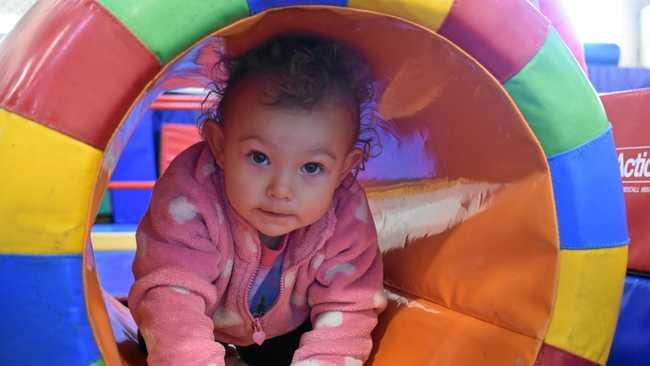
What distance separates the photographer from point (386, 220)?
4.26 feet

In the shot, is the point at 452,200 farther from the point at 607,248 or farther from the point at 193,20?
the point at 193,20

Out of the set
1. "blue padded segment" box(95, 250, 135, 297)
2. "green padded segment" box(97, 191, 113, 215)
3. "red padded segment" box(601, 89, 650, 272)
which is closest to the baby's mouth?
"red padded segment" box(601, 89, 650, 272)

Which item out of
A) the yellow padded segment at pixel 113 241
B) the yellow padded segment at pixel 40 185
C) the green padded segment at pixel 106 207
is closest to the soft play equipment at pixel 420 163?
the yellow padded segment at pixel 40 185

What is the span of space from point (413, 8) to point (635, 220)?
1.99 feet

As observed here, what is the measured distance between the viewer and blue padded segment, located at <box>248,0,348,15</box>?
71 cm

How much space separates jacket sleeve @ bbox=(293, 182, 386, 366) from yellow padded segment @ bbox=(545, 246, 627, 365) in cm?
26

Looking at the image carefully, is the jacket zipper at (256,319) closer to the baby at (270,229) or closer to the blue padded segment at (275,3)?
the baby at (270,229)

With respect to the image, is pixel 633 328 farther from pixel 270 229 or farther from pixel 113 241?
pixel 113 241

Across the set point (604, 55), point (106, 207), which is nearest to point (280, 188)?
point (604, 55)

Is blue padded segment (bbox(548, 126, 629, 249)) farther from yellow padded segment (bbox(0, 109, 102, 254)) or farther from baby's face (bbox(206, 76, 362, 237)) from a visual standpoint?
yellow padded segment (bbox(0, 109, 102, 254))

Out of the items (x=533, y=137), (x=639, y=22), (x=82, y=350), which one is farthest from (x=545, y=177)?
(x=639, y=22)

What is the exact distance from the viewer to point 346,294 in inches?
38.9

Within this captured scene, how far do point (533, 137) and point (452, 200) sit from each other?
28cm

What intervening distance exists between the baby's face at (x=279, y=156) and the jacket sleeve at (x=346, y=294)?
0.08 m
